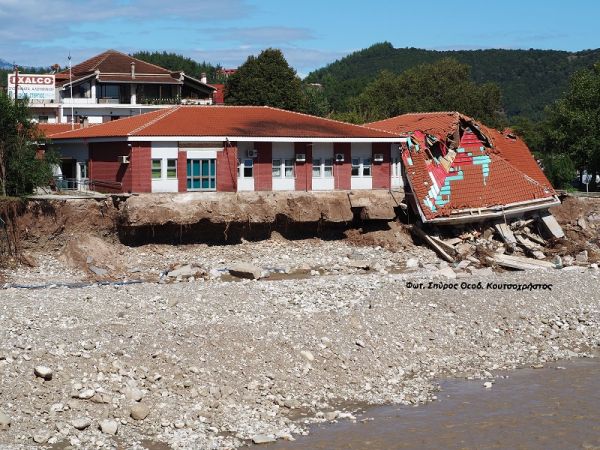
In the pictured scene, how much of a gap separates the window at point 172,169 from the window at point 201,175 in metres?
0.56

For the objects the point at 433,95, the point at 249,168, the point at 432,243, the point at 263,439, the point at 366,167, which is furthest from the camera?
the point at 433,95

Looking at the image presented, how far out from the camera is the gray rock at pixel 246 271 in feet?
111

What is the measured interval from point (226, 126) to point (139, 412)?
2249 centimetres

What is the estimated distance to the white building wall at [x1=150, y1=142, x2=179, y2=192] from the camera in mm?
38562

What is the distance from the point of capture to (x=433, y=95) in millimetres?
83625

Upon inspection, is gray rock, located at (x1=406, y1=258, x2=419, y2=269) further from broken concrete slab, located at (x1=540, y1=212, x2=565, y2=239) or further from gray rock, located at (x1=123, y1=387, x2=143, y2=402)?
gray rock, located at (x1=123, y1=387, x2=143, y2=402)

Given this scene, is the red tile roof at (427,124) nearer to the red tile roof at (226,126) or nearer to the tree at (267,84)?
the red tile roof at (226,126)

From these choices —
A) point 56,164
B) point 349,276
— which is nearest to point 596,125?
point 349,276

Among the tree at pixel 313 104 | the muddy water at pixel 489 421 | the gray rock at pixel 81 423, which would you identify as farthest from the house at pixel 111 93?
the gray rock at pixel 81 423

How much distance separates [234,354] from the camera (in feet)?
77.5

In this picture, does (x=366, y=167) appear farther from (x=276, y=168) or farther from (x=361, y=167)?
(x=276, y=168)

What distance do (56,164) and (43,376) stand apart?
1978 cm

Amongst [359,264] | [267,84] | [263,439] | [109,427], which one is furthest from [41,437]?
[267,84]

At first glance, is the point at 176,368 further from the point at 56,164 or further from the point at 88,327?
the point at 56,164
